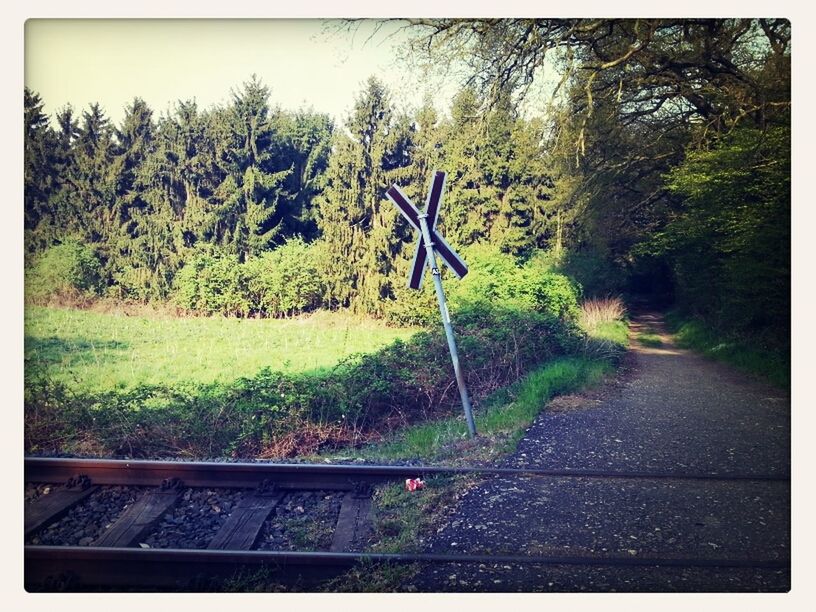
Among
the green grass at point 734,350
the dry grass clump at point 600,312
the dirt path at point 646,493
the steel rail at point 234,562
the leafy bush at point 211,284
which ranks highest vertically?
the leafy bush at point 211,284

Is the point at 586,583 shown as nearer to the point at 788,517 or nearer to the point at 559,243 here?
the point at 788,517

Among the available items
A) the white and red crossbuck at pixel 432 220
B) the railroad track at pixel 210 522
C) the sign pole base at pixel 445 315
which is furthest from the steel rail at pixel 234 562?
the white and red crossbuck at pixel 432 220

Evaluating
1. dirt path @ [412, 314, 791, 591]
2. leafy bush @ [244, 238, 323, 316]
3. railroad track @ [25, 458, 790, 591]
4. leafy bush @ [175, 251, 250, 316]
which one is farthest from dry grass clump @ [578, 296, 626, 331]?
leafy bush @ [175, 251, 250, 316]

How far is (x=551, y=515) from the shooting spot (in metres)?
3.91

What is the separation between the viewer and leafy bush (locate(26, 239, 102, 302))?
448 centimetres

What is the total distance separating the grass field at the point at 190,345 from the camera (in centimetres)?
469

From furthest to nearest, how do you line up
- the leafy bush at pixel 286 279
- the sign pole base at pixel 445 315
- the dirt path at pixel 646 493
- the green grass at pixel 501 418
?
the leafy bush at pixel 286 279
the green grass at pixel 501 418
the sign pole base at pixel 445 315
the dirt path at pixel 646 493

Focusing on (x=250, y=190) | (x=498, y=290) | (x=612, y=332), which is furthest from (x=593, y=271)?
(x=250, y=190)

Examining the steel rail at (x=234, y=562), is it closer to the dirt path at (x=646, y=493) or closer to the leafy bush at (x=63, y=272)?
the dirt path at (x=646, y=493)

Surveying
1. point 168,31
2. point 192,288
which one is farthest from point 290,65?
point 192,288

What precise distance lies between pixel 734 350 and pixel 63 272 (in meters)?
5.56

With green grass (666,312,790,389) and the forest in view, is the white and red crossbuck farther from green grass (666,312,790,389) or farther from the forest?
green grass (666,312,790,389)

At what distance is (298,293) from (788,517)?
13.6ft

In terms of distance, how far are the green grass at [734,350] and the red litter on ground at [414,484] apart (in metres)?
2.44
